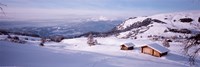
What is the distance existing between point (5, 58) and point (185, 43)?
22.1m

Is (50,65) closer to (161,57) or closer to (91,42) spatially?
(161,57)

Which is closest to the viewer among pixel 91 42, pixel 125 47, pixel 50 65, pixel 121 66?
pixel 50 65

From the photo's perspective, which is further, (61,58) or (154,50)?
(154,50)

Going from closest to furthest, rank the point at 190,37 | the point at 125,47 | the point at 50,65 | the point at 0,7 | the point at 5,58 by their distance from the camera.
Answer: the point at 190,37 → the point at 0,7 → the point at 5,58 → the point at 50,65 → the point at 125,47

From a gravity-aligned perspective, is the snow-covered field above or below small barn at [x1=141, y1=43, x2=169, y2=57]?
above

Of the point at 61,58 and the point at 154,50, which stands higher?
the point at 61,58

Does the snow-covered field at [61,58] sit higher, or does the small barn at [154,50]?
the snow-covered field at [61,58]

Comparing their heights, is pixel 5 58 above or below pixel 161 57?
above

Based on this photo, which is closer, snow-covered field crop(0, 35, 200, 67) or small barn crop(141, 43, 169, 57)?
snow-covered field crop(0, 35, 200, 67)

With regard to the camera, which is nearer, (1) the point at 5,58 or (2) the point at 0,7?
(2) the point at 0,7

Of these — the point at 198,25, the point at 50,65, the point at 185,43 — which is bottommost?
the point at 50,65

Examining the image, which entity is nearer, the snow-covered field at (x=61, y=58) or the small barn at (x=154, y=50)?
the snow-covered field at (x=61, y=58)

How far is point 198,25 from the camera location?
8594 millimetres

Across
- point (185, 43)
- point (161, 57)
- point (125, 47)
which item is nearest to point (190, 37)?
point (185, 43)
